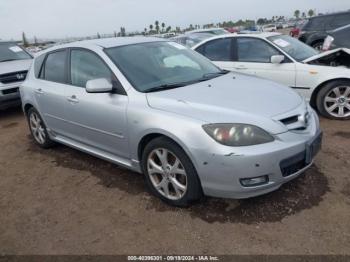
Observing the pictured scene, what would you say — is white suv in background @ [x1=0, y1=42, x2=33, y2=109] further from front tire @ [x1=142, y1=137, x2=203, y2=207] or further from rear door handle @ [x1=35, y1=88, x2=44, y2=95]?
front tire @ [x1=142, y1=137, x2=203, y2=207]

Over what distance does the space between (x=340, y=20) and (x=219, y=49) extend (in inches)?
309

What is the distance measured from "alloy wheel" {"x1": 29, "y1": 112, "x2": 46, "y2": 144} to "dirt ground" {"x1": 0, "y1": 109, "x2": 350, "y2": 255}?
1028 mm

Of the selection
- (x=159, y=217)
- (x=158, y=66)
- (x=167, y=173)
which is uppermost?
(x=158, y=66)

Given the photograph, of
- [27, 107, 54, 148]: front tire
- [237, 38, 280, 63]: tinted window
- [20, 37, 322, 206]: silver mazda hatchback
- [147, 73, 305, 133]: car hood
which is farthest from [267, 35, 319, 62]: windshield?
[27, 107, 54, 148]: front tire

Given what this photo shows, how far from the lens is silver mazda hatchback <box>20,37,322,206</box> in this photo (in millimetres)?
2914

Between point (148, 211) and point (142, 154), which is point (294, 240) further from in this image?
point (142, 154)

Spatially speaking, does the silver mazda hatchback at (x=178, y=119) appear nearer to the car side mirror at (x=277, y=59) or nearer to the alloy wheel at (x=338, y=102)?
the car side mirror at (x=277, y=59)

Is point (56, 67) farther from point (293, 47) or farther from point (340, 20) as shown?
point (340, 20)

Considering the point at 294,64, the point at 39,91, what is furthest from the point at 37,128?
the point at 294,64

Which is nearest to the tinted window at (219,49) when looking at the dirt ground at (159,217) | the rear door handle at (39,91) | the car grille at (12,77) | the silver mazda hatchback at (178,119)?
the silver mazda hatchback at (178,119)

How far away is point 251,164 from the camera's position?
2840 millimetres

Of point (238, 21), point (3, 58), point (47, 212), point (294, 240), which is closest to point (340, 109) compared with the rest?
point (294, 240)

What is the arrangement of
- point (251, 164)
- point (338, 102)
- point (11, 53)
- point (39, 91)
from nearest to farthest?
point (251, 164)
point (39, 91)
point (338, 102)
point (11, 53)

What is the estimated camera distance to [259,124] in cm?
294
